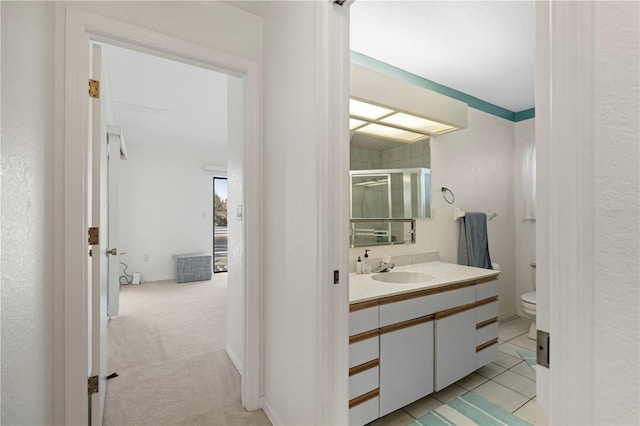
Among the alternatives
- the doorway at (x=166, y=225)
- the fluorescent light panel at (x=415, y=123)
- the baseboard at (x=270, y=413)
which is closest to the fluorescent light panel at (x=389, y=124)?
the fluorescent light panel at (x=415, y=123)

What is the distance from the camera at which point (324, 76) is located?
4.07 ft

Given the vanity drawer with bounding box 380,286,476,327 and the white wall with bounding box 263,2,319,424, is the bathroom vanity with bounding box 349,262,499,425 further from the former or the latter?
the white wall with bounding box 263,2,319,424

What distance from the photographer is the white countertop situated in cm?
162

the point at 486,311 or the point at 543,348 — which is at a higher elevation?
the point at 543,348

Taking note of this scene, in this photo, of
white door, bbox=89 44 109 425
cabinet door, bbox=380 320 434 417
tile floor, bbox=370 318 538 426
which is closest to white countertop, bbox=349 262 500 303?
cabinet door, bbox=380 320 434 417

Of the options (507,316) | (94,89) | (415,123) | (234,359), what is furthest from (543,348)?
(507,316)

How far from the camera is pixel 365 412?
154 centimetres

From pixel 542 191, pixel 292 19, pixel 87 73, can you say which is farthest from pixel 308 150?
pixel 87 73

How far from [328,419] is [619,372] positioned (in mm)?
1103

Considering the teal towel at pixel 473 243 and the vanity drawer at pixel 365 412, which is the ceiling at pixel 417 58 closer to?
the teal towel at pixel 473 243

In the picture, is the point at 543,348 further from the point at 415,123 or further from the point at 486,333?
the point at 415,123

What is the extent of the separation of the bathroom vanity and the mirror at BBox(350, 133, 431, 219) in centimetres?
56

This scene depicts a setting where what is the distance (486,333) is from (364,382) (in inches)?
46.3

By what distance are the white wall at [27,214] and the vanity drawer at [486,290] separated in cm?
235
